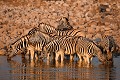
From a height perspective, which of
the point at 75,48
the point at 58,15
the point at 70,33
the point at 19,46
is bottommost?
the point at 75,48

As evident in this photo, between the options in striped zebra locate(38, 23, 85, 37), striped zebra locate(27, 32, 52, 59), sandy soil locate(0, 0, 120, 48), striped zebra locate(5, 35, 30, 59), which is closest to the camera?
striped zebra locate(27, 32, 52, 59)

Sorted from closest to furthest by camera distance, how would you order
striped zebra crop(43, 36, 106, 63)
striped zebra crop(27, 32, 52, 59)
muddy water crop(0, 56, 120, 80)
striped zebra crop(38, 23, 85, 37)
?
muddy water crop(0, 56, 120, 80)
striped zebra crop(43, 36, 106, 63)
striped zebra crop(27, 32, 52, 59)
striped zebra crop(38, 23, 85, 37)

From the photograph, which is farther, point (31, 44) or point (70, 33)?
point (70, 33)

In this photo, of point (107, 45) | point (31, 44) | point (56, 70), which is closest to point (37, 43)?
point (31, 44)

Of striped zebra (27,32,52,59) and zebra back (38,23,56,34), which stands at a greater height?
zebra back (38,23,56,34)

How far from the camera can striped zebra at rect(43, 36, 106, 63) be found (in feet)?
72.3

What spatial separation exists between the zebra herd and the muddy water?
0.32 meters

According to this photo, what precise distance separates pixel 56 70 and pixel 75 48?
333 cm

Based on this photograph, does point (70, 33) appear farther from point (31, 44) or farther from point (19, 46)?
point (19, 46)

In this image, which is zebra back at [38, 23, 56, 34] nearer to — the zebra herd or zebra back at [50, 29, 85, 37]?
Result: zebra back at [50, 29, 85, 37]

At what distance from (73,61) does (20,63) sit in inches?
81.3

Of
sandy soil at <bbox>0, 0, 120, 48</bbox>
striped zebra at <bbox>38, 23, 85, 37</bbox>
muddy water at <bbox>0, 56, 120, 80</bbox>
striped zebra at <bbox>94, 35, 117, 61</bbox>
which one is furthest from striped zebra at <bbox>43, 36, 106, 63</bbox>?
sandy soil at <bbox>0, 0, 120, 48</bbox>

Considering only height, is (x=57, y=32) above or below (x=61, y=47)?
above

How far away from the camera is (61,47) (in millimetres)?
22641
